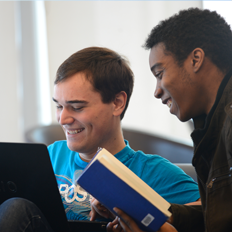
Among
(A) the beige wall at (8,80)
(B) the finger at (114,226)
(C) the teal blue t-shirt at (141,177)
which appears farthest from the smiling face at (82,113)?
(A) the beige wall at (8,80)

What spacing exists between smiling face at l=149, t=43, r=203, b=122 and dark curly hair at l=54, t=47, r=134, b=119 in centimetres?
20

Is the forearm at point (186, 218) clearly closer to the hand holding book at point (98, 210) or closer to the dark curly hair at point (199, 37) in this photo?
the hand holding book at point (98, 210)

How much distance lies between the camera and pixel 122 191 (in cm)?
63

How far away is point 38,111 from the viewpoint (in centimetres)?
274

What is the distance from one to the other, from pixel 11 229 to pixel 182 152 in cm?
145

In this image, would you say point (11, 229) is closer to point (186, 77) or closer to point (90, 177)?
point (90, 177)

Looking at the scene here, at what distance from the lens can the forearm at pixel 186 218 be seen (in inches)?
34.1

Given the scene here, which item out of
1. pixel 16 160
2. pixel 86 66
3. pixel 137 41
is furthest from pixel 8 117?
pixel 16 160

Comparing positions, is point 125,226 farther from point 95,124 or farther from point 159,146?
point 159,146

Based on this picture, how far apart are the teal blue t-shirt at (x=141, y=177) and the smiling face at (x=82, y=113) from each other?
0.37 feet

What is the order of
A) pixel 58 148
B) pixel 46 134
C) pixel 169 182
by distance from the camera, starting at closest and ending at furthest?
1. pixel 169 182
2. pixel 58 148
3. pixel 46 134

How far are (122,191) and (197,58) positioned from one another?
49cm

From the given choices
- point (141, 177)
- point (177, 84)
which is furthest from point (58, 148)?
point (177, 84)

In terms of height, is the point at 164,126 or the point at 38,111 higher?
the point at 38,111
